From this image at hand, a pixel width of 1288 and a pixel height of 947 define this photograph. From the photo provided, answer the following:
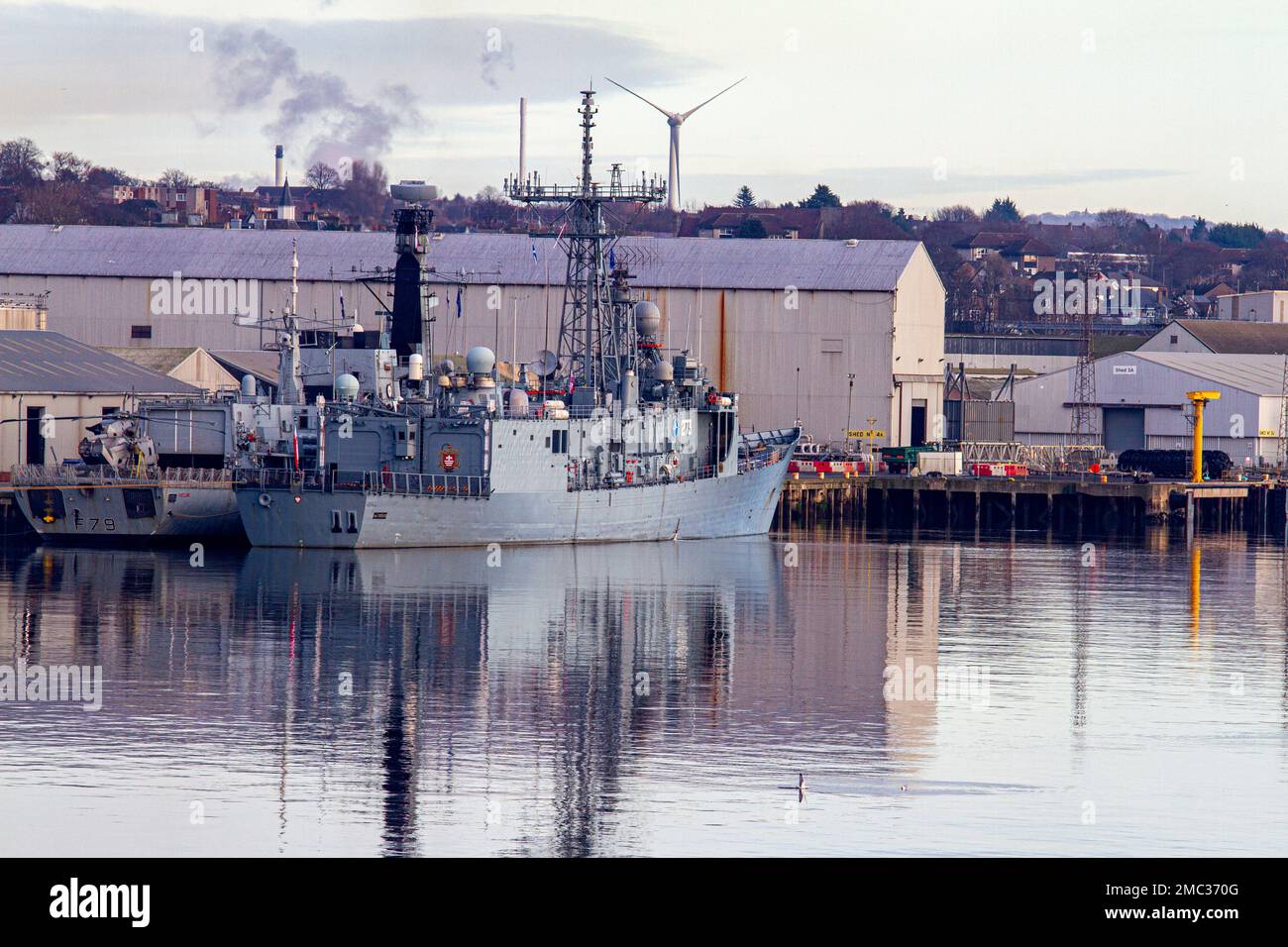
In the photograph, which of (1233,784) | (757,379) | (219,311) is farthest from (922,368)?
(1233,784)

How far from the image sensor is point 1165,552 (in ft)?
239

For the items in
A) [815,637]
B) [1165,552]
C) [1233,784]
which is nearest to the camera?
[1233,784]

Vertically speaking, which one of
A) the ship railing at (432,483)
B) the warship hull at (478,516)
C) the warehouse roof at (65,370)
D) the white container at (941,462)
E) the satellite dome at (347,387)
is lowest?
the warship hull at (478,516)

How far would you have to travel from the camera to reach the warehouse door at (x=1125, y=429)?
106938 millimetres

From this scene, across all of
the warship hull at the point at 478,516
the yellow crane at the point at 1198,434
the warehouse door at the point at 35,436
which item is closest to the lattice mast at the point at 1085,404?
the yellow crane at the point at 1198,434

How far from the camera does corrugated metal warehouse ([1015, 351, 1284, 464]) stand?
10294 centimetres

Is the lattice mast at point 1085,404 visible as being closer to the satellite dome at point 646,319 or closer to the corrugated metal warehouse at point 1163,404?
the corrugated metal warehouse at point 1163,404

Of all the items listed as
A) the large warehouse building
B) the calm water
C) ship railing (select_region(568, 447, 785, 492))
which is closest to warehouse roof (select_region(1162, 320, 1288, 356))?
the large warehouse building

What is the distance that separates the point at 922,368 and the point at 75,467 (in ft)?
157

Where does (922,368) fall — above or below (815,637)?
above

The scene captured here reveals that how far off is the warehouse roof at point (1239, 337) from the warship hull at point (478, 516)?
208 ft

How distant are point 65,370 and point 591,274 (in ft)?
66.4

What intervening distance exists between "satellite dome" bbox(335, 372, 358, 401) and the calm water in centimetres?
733
